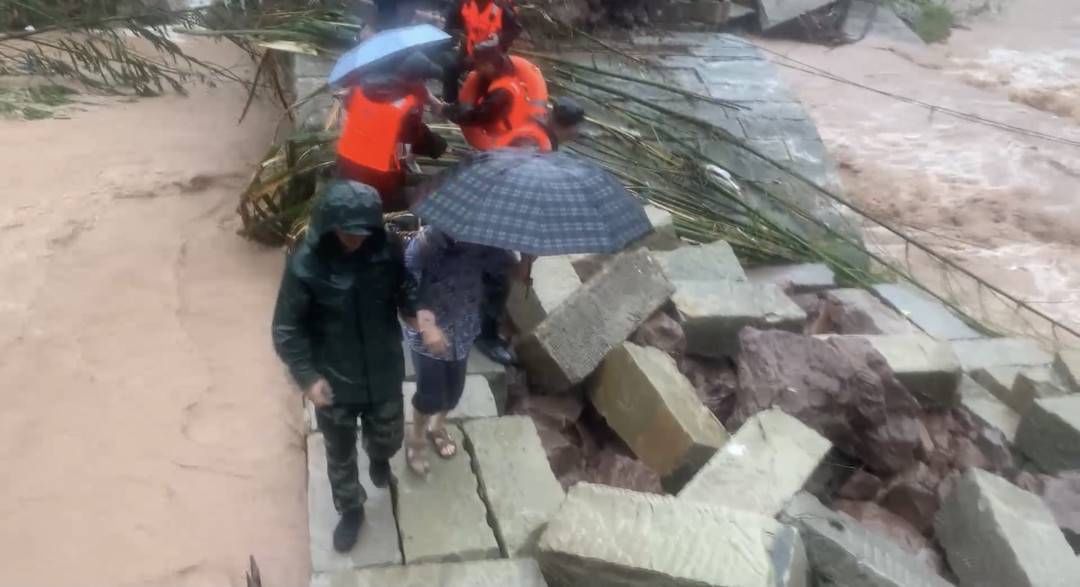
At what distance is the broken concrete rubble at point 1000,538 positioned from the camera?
274cm

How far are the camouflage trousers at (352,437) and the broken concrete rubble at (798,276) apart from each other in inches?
99.1

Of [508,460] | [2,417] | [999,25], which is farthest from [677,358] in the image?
[999,25]

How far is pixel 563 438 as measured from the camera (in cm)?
348

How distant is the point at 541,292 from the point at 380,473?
1160mm

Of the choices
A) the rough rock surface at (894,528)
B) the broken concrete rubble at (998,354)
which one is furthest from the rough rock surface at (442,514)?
the broken concrete rubble at (998,354)

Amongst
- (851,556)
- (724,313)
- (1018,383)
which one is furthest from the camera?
(1018,383)

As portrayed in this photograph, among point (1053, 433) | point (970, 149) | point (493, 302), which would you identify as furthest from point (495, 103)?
point (970, 149)

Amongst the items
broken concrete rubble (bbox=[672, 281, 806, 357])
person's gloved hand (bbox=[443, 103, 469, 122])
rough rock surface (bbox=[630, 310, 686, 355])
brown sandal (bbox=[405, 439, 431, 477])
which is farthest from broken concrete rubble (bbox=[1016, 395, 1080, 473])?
person's gloved hand (bbox=[443, 103, 469, 122])

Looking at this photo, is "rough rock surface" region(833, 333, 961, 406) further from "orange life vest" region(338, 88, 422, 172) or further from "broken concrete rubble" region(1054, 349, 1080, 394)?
"orange life vest" region(338, 88, 422, 172)

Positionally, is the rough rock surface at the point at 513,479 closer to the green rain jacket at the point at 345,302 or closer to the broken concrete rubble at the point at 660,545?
the broken concrete rubble at the point at 660,545

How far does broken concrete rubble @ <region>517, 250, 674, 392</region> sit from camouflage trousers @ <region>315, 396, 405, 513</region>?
2.99ft

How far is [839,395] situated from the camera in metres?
3.44

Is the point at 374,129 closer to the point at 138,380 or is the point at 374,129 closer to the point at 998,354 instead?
the point at 138,380

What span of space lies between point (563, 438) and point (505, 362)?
0.37m
